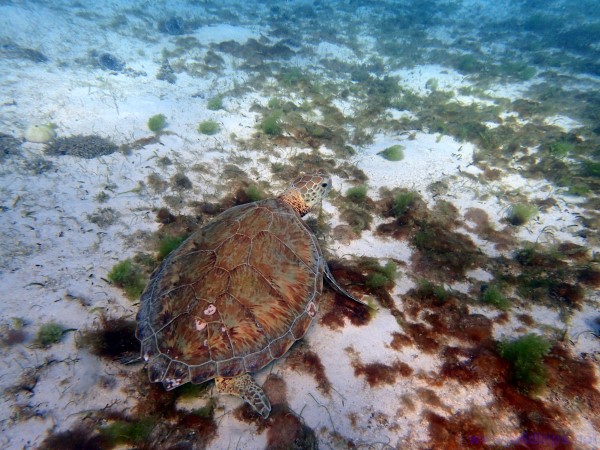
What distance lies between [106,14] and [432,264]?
20.2 metres

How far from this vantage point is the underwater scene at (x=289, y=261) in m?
2.88

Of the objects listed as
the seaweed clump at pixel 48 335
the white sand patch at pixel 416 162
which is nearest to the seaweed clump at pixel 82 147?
the seaweed clump at pixel 48 335

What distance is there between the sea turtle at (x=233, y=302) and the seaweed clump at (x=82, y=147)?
4382 millimetres

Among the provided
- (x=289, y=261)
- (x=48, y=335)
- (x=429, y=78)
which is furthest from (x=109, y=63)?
(x=429, y=78)

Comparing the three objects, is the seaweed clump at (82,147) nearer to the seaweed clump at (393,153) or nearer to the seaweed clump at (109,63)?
the seaweed clump at (109,63)

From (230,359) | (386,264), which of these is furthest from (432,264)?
(230,359)

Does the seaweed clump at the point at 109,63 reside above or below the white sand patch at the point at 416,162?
above

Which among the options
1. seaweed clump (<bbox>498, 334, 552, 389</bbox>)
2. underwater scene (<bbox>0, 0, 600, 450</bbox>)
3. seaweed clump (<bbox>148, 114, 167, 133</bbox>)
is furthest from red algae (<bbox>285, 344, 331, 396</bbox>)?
seaweed clump (<bbox>148, 114, 167, 133</bbox>)

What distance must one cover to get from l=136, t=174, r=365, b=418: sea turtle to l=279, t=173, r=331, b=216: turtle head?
827 mm

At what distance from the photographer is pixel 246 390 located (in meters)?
2.94

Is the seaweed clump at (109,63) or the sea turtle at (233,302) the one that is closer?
the sea turtle at (233,302)

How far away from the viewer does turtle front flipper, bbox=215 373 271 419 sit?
289cm

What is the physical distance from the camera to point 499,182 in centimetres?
646

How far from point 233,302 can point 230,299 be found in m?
0.05
